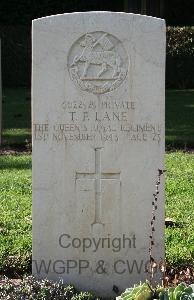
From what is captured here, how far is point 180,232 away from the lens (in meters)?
6.88

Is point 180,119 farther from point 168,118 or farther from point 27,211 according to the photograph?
point 27,211

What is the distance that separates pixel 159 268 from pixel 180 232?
4.63ft

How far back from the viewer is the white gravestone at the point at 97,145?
5.53m

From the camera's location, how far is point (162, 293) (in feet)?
14.1

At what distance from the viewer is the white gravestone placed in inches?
218

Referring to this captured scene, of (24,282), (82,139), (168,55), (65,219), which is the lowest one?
(24,282)

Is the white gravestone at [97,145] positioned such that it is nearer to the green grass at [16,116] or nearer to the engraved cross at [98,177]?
the engraved cross at [98,177]

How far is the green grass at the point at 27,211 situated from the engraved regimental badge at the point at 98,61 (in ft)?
4.77

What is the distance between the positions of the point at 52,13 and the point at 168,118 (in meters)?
10.9

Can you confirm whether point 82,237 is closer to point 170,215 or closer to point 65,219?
point 65,219

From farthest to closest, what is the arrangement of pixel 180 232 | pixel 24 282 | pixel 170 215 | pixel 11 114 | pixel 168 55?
pixel 168 55 < pixel 11 114 < pixel 170 215 < pixel 180 232 < pixel 24 282

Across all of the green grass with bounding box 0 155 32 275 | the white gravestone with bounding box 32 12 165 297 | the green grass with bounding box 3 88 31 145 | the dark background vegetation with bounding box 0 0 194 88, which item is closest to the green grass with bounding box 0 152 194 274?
the green grass with bounding box 0 155 32 275

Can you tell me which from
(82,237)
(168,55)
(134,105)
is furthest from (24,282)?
(168,55)

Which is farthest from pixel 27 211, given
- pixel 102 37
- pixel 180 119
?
pixel 180 119
